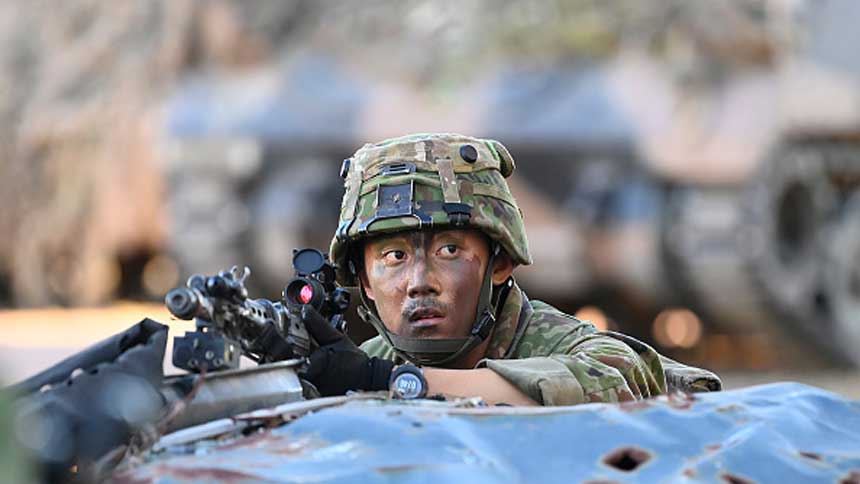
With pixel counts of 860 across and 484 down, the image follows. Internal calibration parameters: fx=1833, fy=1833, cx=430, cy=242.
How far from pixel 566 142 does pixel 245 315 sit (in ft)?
32.5

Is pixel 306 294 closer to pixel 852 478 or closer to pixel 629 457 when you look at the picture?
pixel 629 457

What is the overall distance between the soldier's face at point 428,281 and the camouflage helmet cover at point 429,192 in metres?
0.06

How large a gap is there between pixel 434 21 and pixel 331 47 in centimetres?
86

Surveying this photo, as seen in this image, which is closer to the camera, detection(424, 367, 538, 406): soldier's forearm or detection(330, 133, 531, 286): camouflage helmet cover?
detection(424, 367, 538, 406): soldier's forearm

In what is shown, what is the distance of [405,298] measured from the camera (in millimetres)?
4633

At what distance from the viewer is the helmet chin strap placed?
182 inches

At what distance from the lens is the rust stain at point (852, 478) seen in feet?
10.3

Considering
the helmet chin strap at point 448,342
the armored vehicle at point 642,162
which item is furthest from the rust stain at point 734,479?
the armored vehicle at point 642,162

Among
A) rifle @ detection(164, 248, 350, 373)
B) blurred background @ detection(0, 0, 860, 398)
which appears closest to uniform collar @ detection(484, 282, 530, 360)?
rifle @ detection(164, 248, 350, 373)

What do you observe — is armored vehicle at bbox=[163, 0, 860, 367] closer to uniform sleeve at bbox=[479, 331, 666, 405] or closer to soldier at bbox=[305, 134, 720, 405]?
soldier at bbox=[305, 134, 720, 405]

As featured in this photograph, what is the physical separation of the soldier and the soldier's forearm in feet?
1.26

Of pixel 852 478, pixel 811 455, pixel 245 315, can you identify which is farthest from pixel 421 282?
pixel 852 478

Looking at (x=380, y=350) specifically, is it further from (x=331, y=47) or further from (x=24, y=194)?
(x=24, y=194)

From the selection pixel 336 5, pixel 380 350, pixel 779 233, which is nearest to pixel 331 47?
pixel 336 5
